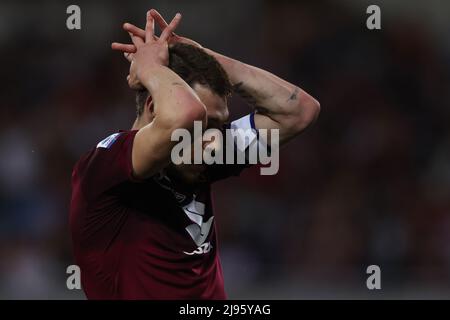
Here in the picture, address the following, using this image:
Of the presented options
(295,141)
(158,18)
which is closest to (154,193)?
(158,18)

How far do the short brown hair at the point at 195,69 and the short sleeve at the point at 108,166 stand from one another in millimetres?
259

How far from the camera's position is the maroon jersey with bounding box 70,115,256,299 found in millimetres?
2564

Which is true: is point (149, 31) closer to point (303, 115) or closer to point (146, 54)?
point (146, 54)

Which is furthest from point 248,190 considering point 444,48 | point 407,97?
point 444,48

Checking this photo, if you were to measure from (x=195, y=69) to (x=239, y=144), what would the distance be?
44 cm

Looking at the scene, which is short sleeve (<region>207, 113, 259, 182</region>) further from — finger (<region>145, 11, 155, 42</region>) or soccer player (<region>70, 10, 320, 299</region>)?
finger (<region>145, 11, 155, 42</region>)

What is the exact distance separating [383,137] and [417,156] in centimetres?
36

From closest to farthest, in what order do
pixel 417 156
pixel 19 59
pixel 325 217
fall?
pixel 325 217 < pixel 417 156 < pixel 19 59

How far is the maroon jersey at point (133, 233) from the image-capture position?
2564 millimetres

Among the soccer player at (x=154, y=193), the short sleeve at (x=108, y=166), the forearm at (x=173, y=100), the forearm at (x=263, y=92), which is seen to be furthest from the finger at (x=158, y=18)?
the short sleeve at (x=108, y=166)

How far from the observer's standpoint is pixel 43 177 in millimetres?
7195

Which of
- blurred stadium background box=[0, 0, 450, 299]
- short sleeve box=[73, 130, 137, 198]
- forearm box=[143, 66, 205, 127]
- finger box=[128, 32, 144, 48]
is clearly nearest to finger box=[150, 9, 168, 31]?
finger box=[128, 32, 144, 48]

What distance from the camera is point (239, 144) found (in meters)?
3.06

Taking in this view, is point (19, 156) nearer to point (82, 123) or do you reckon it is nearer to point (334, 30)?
point (82, 123)
